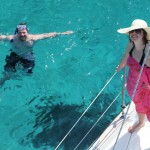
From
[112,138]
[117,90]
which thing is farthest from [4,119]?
[112,138]

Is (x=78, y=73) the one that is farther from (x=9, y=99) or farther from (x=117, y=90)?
(x=9, y=99)

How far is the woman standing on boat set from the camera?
4852 millimetres

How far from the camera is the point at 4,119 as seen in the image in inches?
335

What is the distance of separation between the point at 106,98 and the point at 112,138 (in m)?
2.98

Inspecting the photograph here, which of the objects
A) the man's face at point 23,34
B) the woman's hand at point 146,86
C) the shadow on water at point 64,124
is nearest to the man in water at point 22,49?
the man's face at point 23,34

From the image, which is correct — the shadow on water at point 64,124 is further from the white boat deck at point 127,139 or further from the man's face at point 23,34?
the white boat deck at point 127,139

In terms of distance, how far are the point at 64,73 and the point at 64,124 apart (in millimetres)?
1439

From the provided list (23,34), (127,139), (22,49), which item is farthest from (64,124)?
(127,139)

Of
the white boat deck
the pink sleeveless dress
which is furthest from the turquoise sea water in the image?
the pink sleeveless dress

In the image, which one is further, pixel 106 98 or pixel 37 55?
pixel 37 55

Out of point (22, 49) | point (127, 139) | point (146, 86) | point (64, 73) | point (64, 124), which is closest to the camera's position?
point (146, 86)

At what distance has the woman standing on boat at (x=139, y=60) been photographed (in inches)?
191

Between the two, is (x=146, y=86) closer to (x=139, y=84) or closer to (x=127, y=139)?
(x=139, y=84)

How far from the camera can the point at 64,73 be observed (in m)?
9.27
